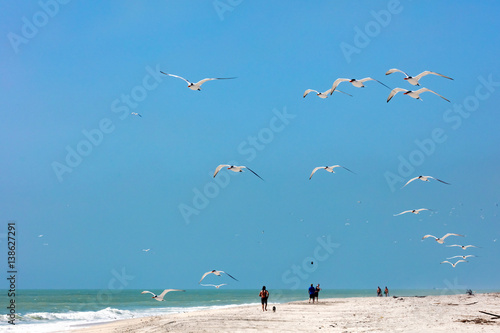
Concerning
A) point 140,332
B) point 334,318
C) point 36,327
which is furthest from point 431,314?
point 36,327

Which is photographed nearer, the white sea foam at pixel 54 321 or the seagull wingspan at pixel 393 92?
the seagull wingspan at pixel 393 92

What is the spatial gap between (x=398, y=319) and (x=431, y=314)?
2.04 meters

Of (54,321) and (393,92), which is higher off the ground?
(393,92)

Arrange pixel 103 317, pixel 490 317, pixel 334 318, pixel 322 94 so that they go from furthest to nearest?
pixel 103 317, pixel 322 94, pixel 334 318, pixel 490 317

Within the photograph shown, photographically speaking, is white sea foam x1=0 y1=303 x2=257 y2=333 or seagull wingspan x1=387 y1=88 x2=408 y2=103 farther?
white sea foam x1=0 y1=303 x2=257 y2=333

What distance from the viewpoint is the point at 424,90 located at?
22.1 m

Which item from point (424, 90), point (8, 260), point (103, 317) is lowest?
point (103, 317)

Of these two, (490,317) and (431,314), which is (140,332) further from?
(490,317)

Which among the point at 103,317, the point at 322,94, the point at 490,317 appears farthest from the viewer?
the point at 103,317

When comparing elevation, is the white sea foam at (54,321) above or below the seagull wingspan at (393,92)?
below

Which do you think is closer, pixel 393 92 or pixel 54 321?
pixel 393 92

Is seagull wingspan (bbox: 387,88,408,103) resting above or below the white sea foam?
above

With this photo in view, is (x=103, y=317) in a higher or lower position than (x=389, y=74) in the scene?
lower

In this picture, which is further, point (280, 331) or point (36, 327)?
point (36, 327)
